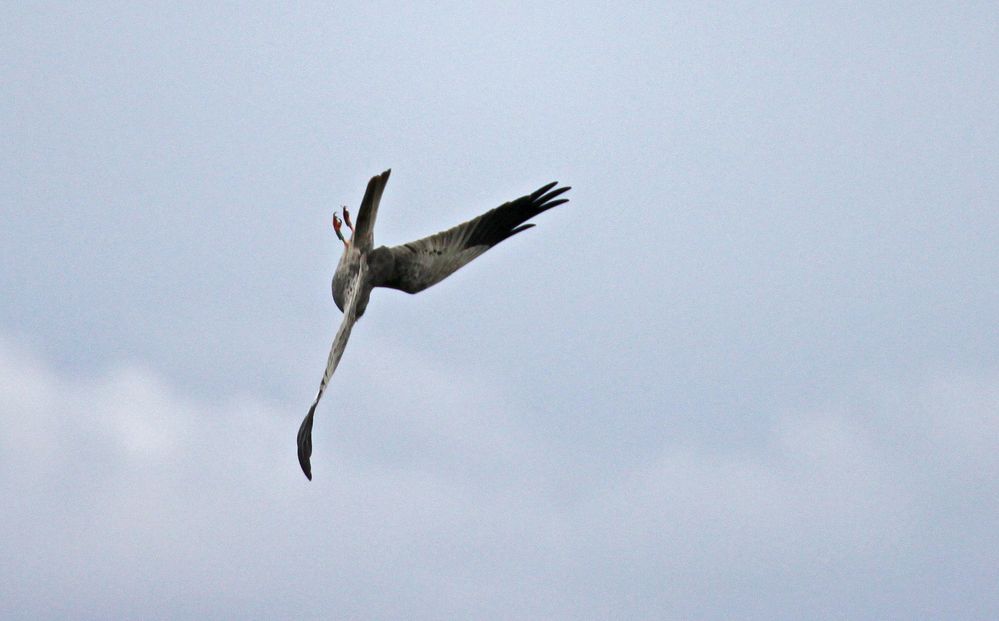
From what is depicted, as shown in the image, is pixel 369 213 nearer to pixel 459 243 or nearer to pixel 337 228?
pixel 337 228

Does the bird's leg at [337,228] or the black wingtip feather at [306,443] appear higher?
the bird's leg at [337,228]

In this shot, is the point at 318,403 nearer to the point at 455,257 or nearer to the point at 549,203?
the point at 455,257

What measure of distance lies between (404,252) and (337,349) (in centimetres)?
239

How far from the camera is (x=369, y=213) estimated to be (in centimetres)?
1284

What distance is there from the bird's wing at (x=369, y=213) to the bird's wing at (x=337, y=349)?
281mm

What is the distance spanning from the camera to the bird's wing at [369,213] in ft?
41.6

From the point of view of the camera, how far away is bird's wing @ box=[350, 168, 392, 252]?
12.7m

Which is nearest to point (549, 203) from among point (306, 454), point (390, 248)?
point (390, 248)

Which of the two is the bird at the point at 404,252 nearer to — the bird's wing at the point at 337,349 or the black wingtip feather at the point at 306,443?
the bird's wing at the point at 337,349

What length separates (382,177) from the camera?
12688mm

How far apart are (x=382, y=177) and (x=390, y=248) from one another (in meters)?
1.12

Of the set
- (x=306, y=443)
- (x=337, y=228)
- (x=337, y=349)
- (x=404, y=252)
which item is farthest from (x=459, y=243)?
(x=306, y=443)

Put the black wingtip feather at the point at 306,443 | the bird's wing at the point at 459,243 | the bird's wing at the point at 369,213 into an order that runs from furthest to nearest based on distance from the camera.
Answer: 1. the bird's wing at the point at 459,243
2. the bird's wing at the point at 369,213
3. the black wingtip feather at the point at 306,443

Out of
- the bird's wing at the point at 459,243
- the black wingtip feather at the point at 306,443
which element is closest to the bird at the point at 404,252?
the bird's wing at the point at 459,243
